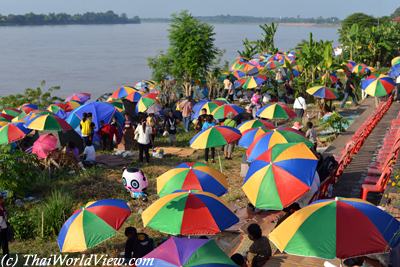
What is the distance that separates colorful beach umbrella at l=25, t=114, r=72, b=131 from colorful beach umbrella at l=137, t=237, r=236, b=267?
352 inches

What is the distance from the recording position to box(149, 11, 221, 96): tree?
2564cm

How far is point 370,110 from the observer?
813 inches

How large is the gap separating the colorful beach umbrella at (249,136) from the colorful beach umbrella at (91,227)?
161 inches

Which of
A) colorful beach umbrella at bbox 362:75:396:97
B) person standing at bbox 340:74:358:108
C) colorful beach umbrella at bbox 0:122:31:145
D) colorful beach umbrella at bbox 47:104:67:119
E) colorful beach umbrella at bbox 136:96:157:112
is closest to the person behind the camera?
colorful beach umbrella at bbox 0:122:31:145

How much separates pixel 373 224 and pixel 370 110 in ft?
51.4

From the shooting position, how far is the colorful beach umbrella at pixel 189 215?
7.11 m

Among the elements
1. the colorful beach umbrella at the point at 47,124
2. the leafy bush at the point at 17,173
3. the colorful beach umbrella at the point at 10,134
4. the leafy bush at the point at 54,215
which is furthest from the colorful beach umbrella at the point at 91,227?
the colorful beach umbrella at the point at 47,124

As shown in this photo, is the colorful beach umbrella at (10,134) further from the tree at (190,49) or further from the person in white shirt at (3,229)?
the tree at (190,49)

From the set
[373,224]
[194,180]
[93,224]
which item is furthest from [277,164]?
[93,224]

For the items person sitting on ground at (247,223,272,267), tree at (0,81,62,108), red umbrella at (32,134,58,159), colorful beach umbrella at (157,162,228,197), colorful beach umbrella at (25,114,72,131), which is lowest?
tree at (0,81,62,108)

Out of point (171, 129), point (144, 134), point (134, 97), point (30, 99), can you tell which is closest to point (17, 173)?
point (144, 134)

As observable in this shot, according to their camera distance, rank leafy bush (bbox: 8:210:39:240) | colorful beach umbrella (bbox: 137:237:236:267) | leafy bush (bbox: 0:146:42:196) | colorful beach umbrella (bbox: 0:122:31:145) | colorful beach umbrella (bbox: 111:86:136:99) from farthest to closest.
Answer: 1. colorful beach umbrella (bbox: 111:86:136:99)
2. colorful beach umbrella (bbox: 0:122:31:145)
3. leafy bush (bbox: 0:146:42:196)
4. leafy bush (bbox: 8:210:39:240)
5. colorful beach umbrella (bbox: 137:237:236:267)

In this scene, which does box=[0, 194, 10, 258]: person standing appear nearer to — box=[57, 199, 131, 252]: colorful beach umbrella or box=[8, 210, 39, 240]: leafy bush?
box=[57, 199, 131, 252]: colorful beach umbrella

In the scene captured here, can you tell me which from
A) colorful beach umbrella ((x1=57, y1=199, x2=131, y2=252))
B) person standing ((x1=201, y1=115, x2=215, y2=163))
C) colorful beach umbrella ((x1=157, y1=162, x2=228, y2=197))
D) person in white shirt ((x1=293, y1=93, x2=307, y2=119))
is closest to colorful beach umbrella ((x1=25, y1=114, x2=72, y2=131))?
person standing ((x1=201, y1=115, x2=215, y2=163))
